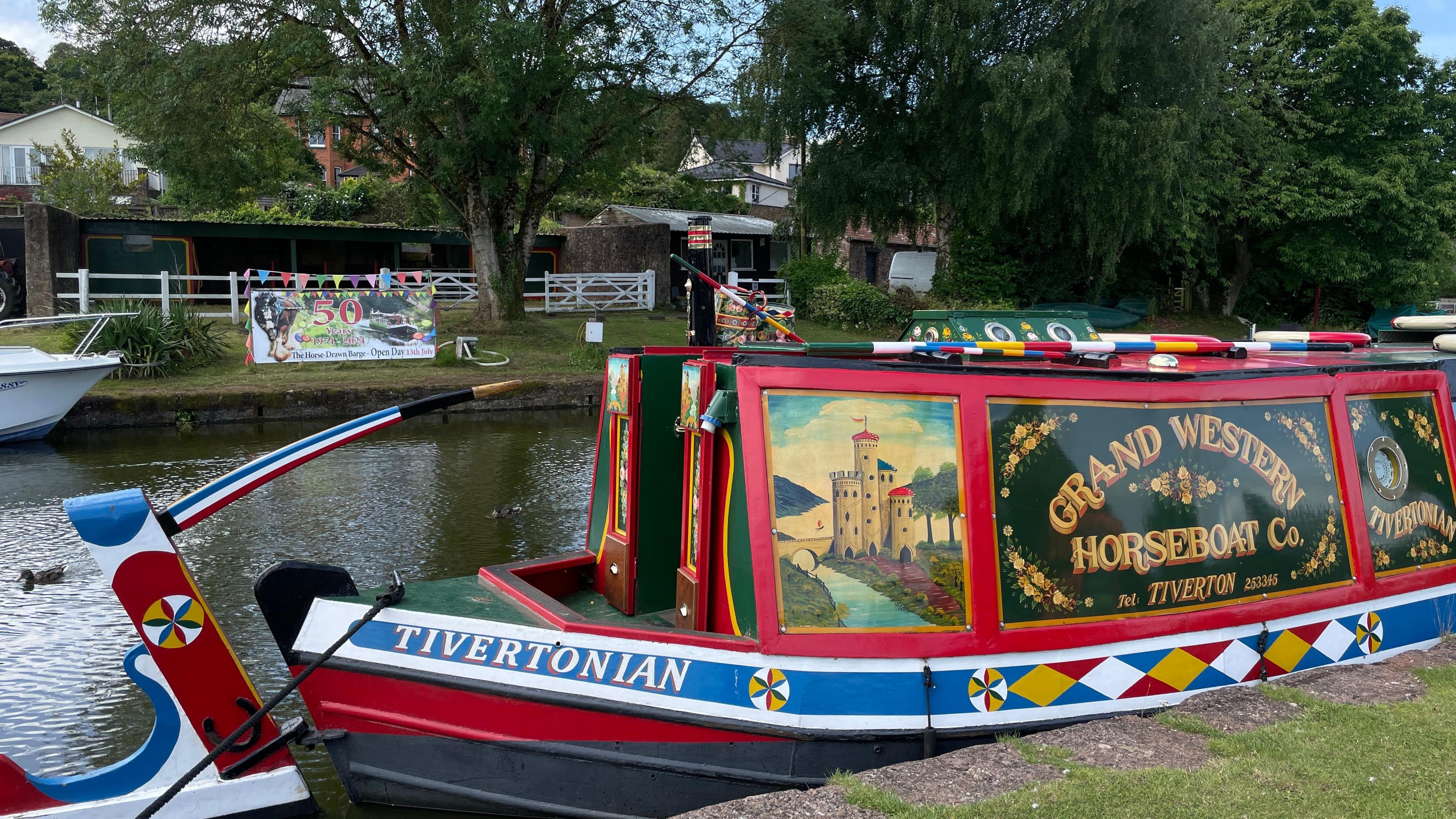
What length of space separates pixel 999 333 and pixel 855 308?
694 inches

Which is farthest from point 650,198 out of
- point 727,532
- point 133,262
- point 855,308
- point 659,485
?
point 727,532

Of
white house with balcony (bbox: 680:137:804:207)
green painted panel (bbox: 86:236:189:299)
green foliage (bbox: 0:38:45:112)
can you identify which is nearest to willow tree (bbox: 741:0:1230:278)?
white house with balcony (bbox: 680:137:804:207)

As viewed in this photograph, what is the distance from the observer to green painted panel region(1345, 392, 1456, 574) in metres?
6.05

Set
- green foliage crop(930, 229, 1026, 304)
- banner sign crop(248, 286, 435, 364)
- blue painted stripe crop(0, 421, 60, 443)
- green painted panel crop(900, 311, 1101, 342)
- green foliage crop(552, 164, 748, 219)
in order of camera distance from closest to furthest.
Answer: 1. green painted panel crop(900, 311, 1101, 342)
2. blue painted stripe crop(0, 421, 60, 443)
3. banner sign crop(248, 286, 435, 364)
4. green foliage crop(930, 229, 1026, 304)
5. green foliage crop(552, 164, 748, 219)

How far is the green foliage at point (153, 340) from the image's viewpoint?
17.7 m

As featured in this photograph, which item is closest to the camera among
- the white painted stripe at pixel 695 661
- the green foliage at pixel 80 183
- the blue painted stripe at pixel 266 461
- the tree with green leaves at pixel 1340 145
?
the white painted stripe at pixel 695 661

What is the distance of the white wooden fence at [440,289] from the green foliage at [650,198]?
26.5 feet

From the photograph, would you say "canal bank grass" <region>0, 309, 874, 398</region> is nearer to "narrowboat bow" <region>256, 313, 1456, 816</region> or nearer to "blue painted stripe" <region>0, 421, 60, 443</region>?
"blue painted stripe" <region>0, 421, 60, 443</region>

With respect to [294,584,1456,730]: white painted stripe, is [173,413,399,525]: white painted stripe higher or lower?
higher

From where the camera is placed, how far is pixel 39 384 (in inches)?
586

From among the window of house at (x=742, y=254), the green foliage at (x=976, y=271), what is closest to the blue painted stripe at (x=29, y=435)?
the green foliage at (x=976, y=271)

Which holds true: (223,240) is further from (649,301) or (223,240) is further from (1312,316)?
(1312,316)

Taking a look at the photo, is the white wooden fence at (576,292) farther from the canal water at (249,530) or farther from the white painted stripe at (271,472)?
the white painted stripe at (271,472)

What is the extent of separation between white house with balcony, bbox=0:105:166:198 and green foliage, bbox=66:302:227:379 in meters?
27.7
